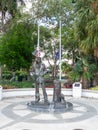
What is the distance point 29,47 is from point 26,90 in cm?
804

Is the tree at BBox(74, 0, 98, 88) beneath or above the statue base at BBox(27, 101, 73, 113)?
above

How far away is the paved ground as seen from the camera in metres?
10.4

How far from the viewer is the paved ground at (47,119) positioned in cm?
1041

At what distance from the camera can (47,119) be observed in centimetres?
1168

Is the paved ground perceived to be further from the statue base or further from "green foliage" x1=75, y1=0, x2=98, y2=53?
"green foliage" x1=75, y1=0, x2=98, y2=53

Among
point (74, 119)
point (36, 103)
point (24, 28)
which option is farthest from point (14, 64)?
point (74, 119)

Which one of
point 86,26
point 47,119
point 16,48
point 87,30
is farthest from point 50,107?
point 16,48

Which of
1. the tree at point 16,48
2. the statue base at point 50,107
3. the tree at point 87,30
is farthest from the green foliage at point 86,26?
the statue base at point 50,107

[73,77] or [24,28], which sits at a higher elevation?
[24,28]

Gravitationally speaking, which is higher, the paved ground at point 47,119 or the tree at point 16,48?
the tree at point 16,48

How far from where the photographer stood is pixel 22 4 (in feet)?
80.6

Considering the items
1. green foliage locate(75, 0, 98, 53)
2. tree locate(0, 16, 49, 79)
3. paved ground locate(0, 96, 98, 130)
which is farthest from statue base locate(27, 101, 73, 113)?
tree locate(0, 16, 49, 79)

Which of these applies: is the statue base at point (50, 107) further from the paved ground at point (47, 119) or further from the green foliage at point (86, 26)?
the green foliage at point (86, 26)

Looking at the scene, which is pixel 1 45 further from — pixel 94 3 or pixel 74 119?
pixel 74 119
